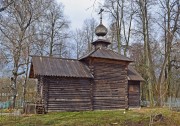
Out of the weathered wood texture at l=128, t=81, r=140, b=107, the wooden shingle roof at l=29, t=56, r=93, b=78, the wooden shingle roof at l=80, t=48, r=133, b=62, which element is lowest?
the weathered wood texture at l=128, t=81, r=140, b=107

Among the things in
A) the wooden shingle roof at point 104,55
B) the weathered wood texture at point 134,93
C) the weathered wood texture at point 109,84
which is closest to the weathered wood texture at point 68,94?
the weathered wood texture at point 109,84

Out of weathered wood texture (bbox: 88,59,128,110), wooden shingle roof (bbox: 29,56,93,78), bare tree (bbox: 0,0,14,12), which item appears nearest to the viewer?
bare tree (bbox: 0,0,14,12)

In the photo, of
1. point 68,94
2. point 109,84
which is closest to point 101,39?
point 109,84

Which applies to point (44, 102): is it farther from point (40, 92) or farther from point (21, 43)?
point (21, 43)

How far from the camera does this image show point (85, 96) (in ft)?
66.6

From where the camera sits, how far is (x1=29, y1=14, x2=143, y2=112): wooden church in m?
19.2

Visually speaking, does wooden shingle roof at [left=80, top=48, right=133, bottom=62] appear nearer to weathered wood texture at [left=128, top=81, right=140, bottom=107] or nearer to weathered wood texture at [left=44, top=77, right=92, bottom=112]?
weathered wood texture at [left=44, top=77, right=92, bottom=112]

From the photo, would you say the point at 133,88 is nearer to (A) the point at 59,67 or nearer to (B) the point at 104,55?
(B) the point at 104,55

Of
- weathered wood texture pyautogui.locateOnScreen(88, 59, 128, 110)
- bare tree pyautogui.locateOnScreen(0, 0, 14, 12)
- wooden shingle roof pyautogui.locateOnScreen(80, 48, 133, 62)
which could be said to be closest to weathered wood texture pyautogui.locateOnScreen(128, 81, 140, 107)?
weathered wood texture pyautogui.locateOnScreen(88, 59, 128, 110)

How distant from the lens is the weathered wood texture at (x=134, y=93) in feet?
77.3

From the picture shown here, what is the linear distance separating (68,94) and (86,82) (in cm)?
183

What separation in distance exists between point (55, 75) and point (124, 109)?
6847mm

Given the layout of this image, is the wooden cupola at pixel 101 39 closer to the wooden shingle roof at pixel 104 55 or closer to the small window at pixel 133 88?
the wooden shingle roof at pixel 104 55

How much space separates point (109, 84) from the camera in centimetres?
2142
